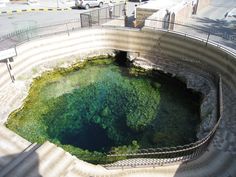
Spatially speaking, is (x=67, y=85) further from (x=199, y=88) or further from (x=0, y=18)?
(x=0, y=18)

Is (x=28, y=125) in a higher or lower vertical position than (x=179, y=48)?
lower

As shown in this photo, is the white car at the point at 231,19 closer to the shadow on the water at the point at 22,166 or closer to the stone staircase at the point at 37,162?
the stone staircase at the point at 37,162

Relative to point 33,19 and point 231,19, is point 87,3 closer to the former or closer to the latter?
point 33,19

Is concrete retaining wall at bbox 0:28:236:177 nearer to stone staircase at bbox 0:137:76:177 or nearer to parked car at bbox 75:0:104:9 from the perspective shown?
stone staircase at bbox 0:137:76:177

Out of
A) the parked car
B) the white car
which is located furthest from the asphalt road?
the white car

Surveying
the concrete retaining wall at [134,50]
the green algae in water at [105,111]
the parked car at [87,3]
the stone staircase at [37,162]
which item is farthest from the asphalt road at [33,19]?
the stone staircase at [37,162]

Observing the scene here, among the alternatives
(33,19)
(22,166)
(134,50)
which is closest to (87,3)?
(33,19)

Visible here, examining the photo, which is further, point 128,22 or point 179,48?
point 128,22

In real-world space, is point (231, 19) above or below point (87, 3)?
below

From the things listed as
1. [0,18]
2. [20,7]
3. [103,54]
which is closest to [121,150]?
[103,54]
